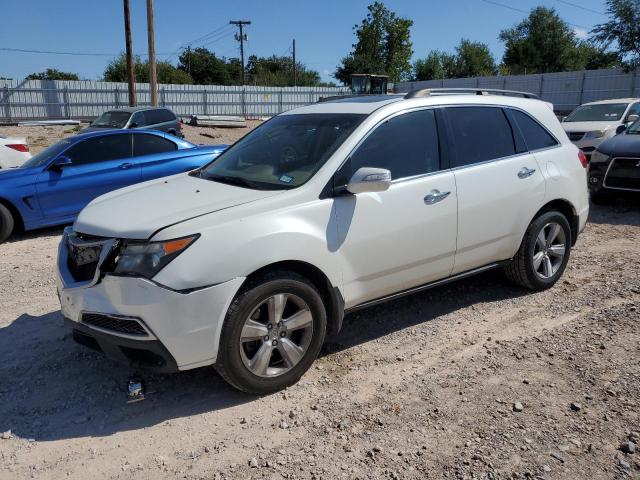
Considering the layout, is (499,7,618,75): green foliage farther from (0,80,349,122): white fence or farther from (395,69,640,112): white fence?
(0,80,349,122): white fence

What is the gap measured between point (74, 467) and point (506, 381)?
2.61m

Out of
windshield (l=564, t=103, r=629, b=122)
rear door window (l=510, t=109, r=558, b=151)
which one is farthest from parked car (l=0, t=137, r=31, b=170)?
windshield (l=564, t=103, r=629, b=122)

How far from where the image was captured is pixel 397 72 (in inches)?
1989

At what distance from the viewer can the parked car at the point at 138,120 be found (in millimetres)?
15766

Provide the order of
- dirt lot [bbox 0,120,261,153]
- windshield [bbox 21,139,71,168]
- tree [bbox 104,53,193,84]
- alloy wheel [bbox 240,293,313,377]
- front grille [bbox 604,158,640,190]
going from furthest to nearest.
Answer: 1. tree [bbox 104,53,193,84]
2. dirt lot [bbox 0,120,261,153]
3. front grille [bbox 604,158,640,190]
4. windshield [bbox 21,139,71,168]
5. alloy wheel [bbox 240,293,313,377]

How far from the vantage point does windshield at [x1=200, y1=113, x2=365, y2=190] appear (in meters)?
3.79

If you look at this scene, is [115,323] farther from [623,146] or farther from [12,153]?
[623,146]

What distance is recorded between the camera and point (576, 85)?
34.2 m

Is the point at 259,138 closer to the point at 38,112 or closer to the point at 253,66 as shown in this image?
the point at 38,112

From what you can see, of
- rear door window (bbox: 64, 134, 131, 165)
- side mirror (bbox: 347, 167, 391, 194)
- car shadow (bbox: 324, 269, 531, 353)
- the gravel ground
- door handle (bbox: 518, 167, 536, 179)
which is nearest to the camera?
the gravel ground

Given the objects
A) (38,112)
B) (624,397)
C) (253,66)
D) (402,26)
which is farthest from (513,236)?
(253,66)

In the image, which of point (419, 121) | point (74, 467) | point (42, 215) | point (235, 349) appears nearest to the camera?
point (74, 467)

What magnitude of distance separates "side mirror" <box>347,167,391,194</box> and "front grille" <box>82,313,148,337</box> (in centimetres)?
154

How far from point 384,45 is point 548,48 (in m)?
17.6
